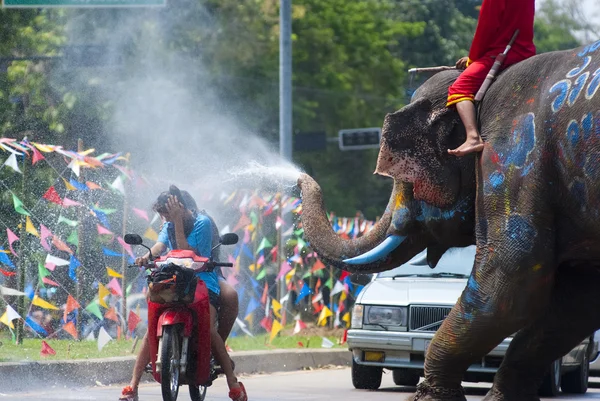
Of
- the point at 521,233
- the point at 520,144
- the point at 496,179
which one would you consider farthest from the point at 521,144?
the point at 521,233

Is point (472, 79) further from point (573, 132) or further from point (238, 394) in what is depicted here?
point (238, 394)

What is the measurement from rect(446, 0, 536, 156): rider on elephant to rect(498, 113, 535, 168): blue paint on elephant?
38 cm

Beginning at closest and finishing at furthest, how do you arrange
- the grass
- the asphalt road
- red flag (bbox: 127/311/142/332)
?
1. the asphalt road
2. the grass
3. red flag (bbox: 127/311/142/332)

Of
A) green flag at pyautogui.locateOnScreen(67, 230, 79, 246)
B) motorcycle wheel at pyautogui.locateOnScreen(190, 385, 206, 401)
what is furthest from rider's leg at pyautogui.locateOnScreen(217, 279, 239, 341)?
green flag at pyautogui.locateOnScreen(67, 230, 79, 246)

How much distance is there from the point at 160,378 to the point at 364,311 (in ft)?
11.7

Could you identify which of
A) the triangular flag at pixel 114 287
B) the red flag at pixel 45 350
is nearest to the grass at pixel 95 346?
the red flag at pixel 45 350

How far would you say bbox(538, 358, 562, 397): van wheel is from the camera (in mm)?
11922

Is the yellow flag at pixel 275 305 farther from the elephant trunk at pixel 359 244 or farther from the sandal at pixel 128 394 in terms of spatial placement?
the elephant trunk at pixel 359 244

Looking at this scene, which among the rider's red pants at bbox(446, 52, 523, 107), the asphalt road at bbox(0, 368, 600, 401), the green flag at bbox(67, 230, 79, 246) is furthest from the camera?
the green flag at bbox(67, 230, 79, 246)

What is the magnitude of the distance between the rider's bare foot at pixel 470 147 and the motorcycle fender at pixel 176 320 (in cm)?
298

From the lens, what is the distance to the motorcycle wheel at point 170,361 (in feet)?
29.4

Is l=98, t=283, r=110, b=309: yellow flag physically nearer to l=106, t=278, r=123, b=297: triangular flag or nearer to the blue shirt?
l=106, t=278, r=123, b=297: triangular flag

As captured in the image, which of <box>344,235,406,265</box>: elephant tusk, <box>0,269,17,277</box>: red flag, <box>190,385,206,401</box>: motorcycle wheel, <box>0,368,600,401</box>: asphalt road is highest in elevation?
<box>344,235,406,265</box>: elephant tusk

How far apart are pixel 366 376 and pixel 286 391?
91 centimetres
